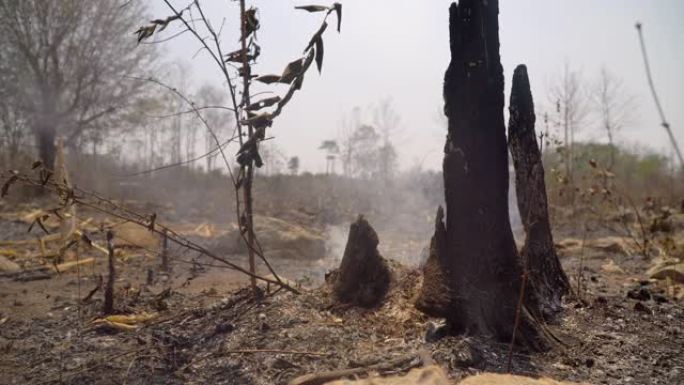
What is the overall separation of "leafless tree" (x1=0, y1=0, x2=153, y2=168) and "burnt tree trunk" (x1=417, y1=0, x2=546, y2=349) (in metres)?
14.2

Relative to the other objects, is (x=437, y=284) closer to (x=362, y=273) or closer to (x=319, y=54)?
(x=362, y=273)

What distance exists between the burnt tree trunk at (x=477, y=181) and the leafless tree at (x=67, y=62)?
1423 centimetres

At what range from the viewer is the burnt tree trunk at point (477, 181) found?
315 centimetres

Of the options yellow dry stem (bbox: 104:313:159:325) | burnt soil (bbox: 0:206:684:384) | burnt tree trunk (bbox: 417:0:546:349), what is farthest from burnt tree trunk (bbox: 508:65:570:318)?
yellow dry stem (bbox: 104:313:159:325)

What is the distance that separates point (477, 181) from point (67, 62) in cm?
1594

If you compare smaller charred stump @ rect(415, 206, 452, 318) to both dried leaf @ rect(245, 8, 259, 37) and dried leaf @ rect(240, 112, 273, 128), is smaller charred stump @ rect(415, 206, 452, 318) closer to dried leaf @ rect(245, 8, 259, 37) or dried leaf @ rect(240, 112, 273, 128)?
dried leaf @ rect(240, 112, 273, 128)

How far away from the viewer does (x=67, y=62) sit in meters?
15.1

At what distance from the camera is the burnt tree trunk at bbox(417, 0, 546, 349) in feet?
10.3

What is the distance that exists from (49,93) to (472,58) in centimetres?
1563

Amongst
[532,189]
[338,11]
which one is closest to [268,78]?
[338,11]

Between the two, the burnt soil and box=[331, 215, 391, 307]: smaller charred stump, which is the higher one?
box=[331, 215, 391, 307]: smaller charred stump

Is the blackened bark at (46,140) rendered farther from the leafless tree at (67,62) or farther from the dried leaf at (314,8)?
the dried leaf at (314,8)

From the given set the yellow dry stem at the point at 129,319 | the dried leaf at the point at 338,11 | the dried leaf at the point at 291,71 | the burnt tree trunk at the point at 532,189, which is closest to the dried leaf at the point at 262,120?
the dried leaf at the point at 291,71

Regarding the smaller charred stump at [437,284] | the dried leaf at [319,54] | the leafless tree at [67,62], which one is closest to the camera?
the dried leaf at [319,54]
